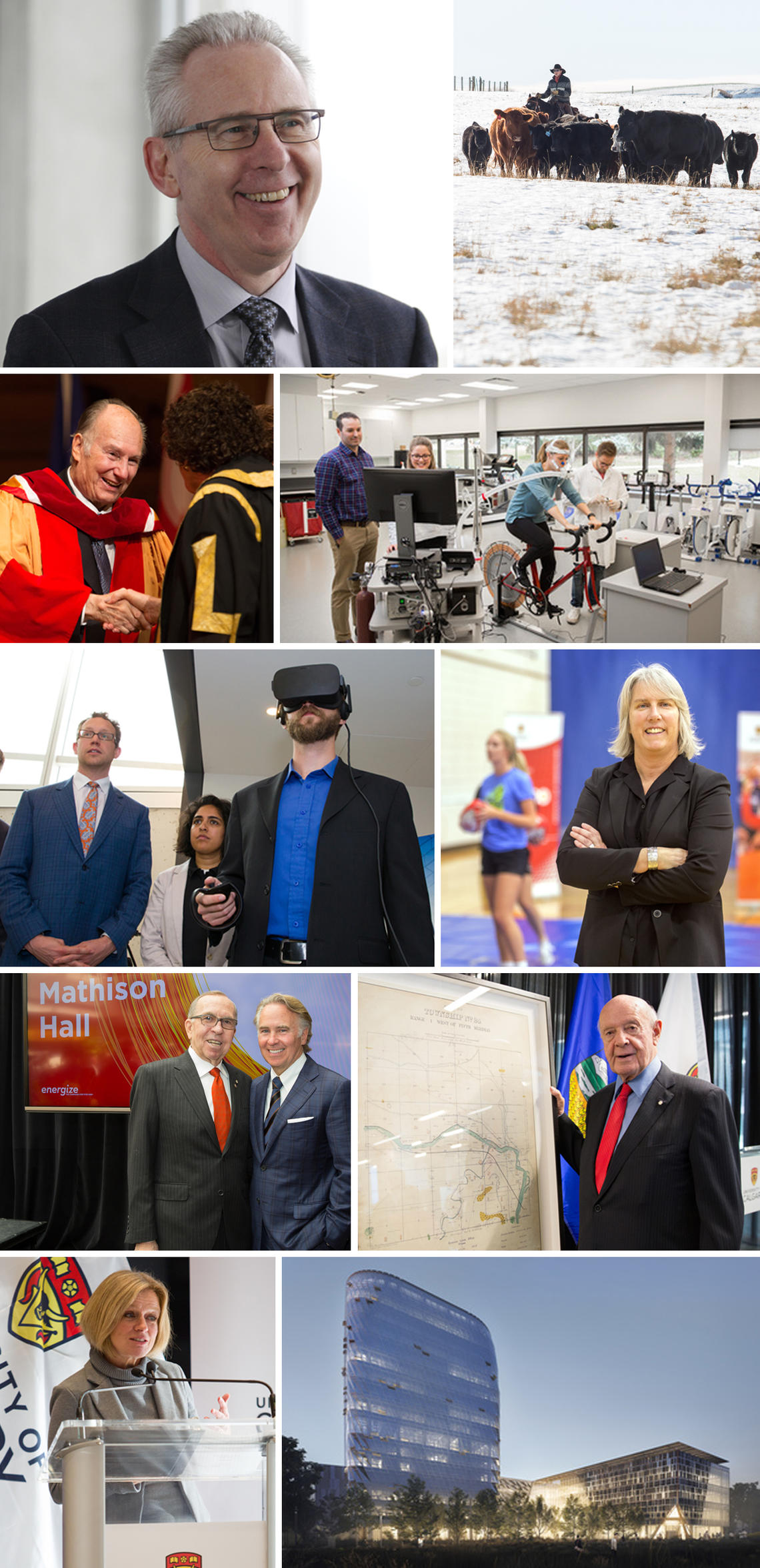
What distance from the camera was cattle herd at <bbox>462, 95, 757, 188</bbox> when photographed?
3.12m

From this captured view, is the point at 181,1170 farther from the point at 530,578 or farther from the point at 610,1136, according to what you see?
the point at 530,578

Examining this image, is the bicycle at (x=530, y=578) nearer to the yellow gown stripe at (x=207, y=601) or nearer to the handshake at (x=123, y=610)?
the yellow gown stripe at (x=207, y=601)

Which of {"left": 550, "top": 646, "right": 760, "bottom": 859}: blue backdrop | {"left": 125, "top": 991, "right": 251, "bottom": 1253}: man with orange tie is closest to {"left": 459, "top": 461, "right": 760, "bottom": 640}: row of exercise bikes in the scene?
{"left": 550, "top": 646, "right": 760, "bottom": 859}: blue backdrop

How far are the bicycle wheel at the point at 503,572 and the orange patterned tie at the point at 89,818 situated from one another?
1.14 meters

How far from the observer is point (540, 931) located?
307 cm

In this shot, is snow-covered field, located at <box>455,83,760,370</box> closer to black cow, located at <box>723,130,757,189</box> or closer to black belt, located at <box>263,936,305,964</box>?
black cow, located at <box>723,130,757,189</box>

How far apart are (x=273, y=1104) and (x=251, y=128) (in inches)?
97.3

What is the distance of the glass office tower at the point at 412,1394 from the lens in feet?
10.1

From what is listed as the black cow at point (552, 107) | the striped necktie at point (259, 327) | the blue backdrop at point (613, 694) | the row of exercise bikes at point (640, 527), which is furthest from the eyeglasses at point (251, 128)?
the blue backdrop at point (613, 694)

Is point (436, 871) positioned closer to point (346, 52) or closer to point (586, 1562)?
point (586, 1562)

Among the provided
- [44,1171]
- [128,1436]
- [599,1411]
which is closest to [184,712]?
[44,1171]

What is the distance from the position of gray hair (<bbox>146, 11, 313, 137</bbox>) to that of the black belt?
6.83 feet

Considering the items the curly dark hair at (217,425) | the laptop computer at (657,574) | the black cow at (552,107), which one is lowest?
the laptop computer at (657,574)

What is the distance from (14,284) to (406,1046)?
7.25 feet
